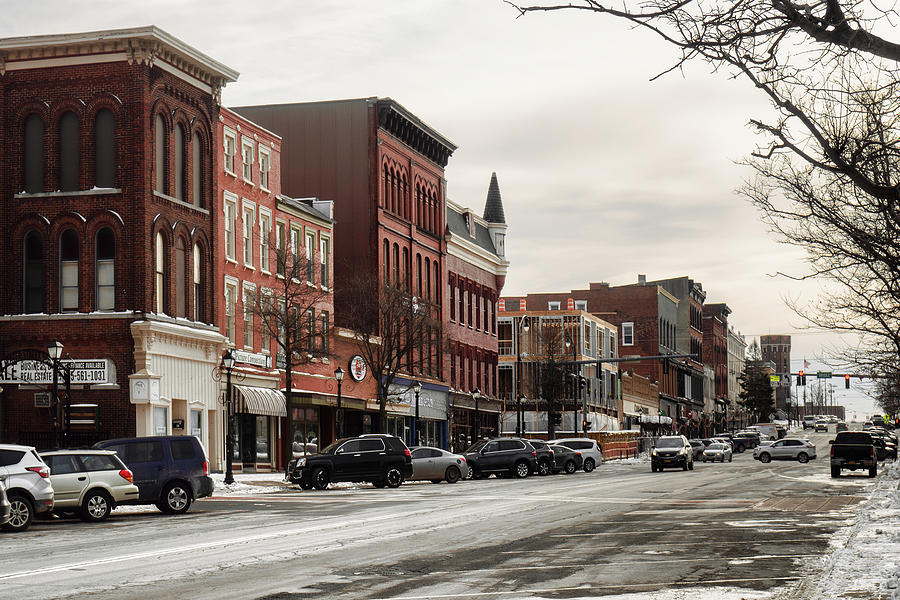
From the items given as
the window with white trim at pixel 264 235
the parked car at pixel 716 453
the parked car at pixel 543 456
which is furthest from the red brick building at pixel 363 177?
the parked car at pixel 716 453

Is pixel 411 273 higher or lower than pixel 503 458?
higher

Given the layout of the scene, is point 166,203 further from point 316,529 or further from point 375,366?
point 316,529

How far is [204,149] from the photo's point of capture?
48.1 meters

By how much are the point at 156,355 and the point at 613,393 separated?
63847 millimetres

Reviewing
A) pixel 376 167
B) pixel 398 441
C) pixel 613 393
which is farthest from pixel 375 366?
pixel 613 393

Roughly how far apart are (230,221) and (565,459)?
18.2 meters

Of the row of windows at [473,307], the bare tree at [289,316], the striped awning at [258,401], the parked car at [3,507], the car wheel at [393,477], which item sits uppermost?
the row of windows at [473,307]

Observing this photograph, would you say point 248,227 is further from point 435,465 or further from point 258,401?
point 435,465

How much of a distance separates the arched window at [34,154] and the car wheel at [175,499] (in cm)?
1953

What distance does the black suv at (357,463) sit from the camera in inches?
1558

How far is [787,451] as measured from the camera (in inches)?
2906

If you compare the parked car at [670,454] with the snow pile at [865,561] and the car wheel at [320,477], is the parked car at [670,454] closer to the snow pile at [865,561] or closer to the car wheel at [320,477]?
the car wheel at [320,477]

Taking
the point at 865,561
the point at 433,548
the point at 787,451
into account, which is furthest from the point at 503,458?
the point at 865,561

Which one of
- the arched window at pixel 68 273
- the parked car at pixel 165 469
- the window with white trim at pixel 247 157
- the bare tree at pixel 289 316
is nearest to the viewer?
the parked car at pixel 165 469
